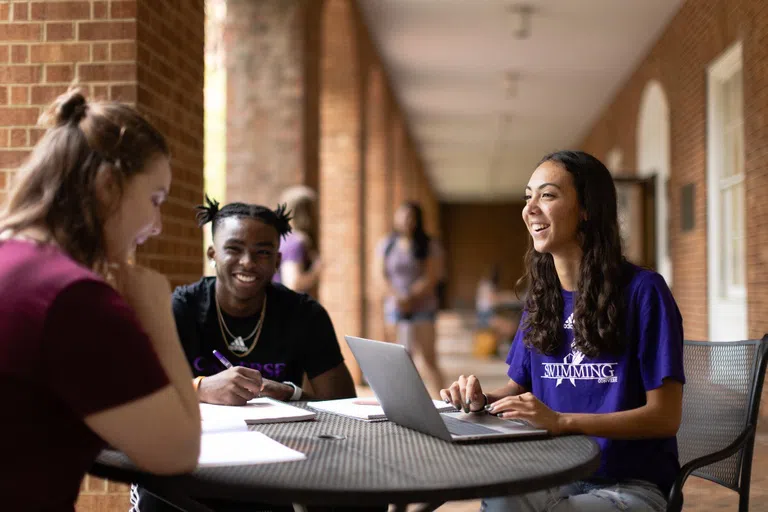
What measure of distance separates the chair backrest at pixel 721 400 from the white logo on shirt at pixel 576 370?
0.36 metres

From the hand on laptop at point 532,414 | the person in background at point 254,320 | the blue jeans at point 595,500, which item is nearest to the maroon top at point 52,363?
the hand on laptop at point 532,414

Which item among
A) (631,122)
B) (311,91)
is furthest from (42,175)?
(631,122)

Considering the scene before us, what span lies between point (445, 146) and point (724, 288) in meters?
11.3

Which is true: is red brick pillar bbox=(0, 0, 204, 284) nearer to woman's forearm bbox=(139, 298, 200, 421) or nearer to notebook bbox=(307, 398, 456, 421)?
notebook bbox=(307, 398, 456, 421)

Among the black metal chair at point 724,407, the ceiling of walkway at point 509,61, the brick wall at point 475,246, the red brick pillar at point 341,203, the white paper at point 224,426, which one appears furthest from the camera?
the brick wall at point 475,246

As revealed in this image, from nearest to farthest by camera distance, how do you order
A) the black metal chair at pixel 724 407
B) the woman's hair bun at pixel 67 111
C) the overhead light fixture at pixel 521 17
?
the woman's hair bun at pixel 67 111
the black metal chair at pixel 724 407
the overhead light fixture at pixel 521 17

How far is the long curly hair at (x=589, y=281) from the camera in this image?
1965 millimetres

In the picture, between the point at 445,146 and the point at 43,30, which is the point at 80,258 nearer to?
the point at 43,30

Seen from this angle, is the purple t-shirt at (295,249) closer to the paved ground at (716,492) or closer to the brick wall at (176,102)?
the brick wall at (176,102)

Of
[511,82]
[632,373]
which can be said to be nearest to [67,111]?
[632,373]

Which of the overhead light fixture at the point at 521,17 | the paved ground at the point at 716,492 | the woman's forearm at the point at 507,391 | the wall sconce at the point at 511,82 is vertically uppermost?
the wall sconce at the point at 511,82

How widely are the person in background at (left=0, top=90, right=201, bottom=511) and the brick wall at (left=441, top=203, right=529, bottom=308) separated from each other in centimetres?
2939

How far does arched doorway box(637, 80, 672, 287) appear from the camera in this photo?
33.4ft

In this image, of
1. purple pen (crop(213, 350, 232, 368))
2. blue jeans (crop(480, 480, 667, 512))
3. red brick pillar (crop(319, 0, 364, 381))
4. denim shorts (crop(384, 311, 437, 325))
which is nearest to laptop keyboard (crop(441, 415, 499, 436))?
blue jeans (crop(480, 480, 667, 512))
